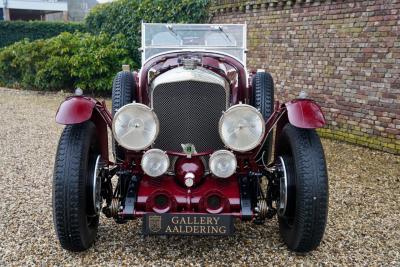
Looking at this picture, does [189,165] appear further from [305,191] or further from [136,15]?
[136,15]

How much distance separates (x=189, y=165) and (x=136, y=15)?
8.42 meters

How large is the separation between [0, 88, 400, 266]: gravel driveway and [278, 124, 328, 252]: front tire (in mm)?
227

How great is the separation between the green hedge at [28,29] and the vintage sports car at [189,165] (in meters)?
15.0

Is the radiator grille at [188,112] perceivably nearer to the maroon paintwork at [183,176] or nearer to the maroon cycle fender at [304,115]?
the maroon paintwork at [183,176]

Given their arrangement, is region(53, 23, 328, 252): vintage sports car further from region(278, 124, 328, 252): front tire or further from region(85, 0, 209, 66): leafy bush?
region(85, 0, 209, 66): leafy bush

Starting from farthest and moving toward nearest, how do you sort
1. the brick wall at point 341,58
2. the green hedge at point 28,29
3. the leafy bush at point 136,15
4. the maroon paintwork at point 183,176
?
the green hedge at point 28,29 < the leafy bush at point 136,15 < the brick wall at point 341,58 < the maroon paintwork at point 183,176

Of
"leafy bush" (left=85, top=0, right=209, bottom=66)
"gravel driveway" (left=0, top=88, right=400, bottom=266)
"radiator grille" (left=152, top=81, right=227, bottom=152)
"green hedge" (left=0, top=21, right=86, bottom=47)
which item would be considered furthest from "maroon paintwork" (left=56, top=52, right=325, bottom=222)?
"green hedge" (left=0, top=21, right=86, bottom=47)

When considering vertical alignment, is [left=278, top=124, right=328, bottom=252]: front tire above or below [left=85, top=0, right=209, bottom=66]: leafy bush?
below

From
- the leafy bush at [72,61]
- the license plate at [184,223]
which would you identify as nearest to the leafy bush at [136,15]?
the leafy bush at [72,61]

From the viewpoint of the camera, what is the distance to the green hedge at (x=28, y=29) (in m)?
16.9

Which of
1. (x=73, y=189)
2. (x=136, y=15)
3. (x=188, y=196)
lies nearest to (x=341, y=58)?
(x=188, y=196)

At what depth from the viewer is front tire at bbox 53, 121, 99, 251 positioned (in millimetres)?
2674

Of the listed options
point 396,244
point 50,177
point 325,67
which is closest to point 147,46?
point 50,177

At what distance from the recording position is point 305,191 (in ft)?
8.82
